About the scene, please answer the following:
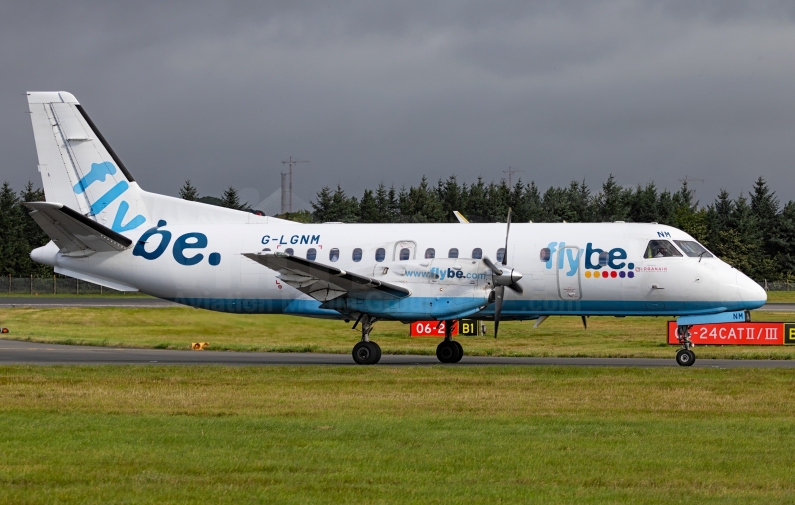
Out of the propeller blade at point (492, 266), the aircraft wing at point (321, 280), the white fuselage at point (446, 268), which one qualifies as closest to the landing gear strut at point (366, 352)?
the aircraft wing at point (321, 280)

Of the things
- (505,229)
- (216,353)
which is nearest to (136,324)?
(216,353)

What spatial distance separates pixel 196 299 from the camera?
27812 millimetres

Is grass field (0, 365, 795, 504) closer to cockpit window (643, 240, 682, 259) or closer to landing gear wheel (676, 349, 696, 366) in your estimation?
landing gear wheel (676, 349, 696, 366)

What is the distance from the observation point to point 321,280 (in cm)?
2444

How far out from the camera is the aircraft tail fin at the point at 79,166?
1133 inches

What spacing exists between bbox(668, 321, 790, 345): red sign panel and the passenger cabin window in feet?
36.0

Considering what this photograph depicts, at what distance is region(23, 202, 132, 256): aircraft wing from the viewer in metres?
25.6

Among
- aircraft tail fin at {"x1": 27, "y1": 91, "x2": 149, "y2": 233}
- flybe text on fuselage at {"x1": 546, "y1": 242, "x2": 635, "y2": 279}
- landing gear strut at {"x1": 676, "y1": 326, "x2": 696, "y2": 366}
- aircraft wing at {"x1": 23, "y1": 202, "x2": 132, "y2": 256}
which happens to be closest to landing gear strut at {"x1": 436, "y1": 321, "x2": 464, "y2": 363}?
flybe text on fuselage at {"x1": 546, "y1": 242, "x2": 635, "y2": 279}

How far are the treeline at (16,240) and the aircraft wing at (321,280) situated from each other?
197 feet

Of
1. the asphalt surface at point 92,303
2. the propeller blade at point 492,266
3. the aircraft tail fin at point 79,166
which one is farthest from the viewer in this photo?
the asphalt surface at point 92,303

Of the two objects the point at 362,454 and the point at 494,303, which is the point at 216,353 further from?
the point at 362,454

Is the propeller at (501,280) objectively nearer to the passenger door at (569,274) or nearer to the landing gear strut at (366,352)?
the passenger door at (569,274)

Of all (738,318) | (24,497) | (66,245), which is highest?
(66,245)

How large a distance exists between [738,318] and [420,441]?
585 inches
